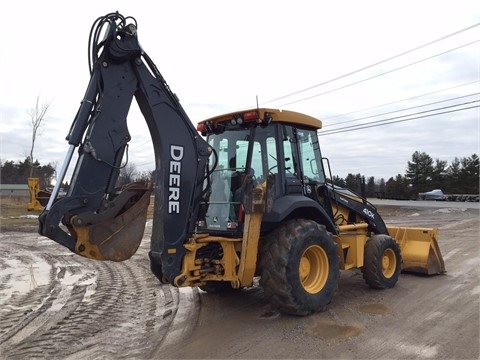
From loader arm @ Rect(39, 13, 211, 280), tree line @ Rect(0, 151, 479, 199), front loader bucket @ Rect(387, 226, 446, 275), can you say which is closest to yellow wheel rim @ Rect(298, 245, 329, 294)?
loader arm @ Rect(39, 13, 211, 280)

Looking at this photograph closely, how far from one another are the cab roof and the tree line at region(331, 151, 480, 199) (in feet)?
138

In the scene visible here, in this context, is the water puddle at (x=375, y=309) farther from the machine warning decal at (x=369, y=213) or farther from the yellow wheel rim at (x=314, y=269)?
the machine warning decal at (x=369, y=213)

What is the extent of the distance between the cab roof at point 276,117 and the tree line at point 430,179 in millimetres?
41952

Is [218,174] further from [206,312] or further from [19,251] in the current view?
[19,251]

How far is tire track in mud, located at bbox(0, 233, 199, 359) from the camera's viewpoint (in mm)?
4379

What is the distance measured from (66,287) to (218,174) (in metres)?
3.46

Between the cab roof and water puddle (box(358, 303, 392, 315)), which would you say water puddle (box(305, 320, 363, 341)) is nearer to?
water puddle (box(358, 303, 392, 315))

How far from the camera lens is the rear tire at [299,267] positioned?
16.9 feet

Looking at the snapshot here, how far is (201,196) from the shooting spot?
17.4ft

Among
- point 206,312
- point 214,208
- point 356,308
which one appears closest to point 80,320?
point 206,312

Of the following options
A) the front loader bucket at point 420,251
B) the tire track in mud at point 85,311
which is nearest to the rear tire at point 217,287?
the tire track in mud at point 85,311

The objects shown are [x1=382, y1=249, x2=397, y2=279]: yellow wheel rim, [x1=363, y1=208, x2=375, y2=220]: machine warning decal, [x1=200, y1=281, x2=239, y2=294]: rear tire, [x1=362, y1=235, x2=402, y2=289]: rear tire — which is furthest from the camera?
[x1=363, y1=208, x2=375, y2=220]: machine warning decal

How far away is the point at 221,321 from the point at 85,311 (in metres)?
1.83

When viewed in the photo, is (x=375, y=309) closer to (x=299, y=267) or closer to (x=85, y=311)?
(x=299, y=267)
